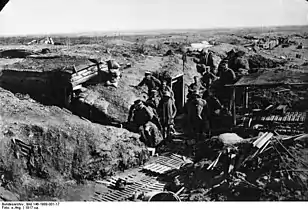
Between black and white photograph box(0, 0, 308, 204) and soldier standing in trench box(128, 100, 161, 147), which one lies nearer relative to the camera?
black and white photograph box(0, 0, 308, 204)

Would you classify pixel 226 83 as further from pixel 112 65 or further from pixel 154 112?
pixel 112 65

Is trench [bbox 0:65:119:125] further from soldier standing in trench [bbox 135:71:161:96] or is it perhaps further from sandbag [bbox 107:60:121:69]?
soldier standing in trench [bbox 135:71:161:96]

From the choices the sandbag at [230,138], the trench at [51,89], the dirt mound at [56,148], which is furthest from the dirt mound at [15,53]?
the sandbag at [230,138]

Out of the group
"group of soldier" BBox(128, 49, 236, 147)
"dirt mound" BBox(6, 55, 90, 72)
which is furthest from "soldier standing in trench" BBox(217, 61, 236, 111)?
"dirt mound" BBox(6, 55, 90, 72)

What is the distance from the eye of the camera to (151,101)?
3.66m

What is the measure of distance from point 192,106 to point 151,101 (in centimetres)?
37

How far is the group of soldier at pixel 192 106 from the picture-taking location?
3598 mm

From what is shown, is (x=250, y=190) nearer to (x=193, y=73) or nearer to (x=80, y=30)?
(x=193, y=73)

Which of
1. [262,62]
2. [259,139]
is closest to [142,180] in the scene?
[259,139]

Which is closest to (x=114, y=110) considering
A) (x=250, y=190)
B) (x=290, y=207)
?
(x=250, y=190)

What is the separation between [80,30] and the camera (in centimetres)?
375

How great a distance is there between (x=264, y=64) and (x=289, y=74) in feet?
0.83

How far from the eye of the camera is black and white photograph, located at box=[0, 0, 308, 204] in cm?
338

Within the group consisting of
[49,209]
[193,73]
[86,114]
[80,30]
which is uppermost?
[80,30]
